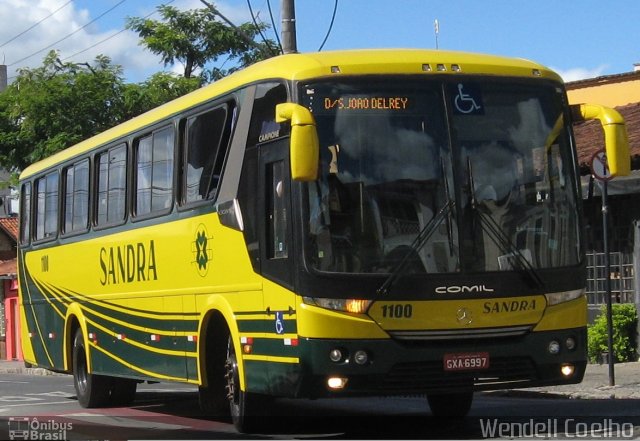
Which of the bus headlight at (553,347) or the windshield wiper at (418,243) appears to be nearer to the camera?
the windshield wiper at (418,243)

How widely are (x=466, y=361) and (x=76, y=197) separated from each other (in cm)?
879

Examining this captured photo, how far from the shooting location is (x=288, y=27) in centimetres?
2019

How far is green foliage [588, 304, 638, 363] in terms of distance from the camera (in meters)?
21.1

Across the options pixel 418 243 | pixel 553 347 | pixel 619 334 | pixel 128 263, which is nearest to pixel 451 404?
pixel 553 347

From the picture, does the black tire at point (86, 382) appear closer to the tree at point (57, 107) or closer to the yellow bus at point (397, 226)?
the yellow bus at point (397, 226)

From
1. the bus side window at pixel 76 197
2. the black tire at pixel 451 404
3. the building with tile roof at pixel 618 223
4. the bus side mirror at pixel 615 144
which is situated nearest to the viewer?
the bus side mirror at pixel 615 144

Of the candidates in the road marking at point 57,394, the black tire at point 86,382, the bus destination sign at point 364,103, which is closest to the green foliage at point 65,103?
the road marking at point 57,394

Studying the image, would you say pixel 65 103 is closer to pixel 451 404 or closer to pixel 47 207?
pixel 47 207

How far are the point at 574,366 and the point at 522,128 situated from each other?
7.12 ft

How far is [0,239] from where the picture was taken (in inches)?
2276

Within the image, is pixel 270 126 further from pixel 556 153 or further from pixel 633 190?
pixel 633 190

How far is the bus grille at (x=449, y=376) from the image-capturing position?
435 inches

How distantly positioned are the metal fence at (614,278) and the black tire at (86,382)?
8.52m

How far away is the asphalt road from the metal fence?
5.19 m
